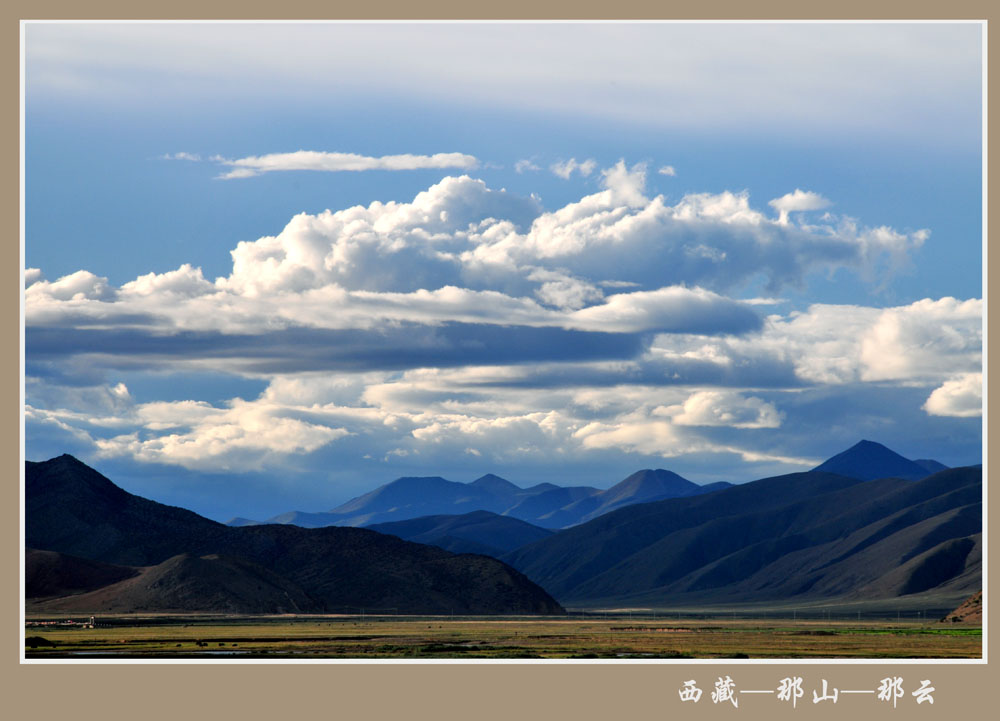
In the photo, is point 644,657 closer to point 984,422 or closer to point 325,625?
point 984,422

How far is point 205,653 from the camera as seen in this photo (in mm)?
89000

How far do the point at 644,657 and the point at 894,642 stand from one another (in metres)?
34.2

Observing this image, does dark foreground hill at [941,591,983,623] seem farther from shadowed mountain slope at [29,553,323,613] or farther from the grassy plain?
shadowed mountain slope at [29,553,323,613]

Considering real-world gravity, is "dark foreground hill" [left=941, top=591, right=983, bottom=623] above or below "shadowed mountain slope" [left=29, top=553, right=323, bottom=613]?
below

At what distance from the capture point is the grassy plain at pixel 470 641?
89438 millimetres

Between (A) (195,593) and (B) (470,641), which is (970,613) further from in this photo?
(A) (195,593)

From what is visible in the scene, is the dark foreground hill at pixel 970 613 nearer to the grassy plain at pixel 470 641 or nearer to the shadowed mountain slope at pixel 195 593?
the grassy plain at pixel 470 641

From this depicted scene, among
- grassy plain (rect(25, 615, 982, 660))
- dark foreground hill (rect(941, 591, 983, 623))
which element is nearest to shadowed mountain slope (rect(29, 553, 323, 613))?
grassy plain (rect(25, 615, 982, 660))

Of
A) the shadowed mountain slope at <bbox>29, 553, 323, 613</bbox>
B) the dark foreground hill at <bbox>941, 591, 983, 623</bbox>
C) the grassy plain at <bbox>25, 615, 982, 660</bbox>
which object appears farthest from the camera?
the shadowed mountain slope at <bbox>29, 553, 323, 613</bbox>

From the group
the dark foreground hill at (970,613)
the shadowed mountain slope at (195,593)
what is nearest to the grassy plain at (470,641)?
the dark foreground hill at (970,613)

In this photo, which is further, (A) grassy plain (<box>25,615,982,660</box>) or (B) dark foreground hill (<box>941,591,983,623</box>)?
(B) dark foreground hill (<box>941,591,983,623</box>)

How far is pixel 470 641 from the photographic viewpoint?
352 ft

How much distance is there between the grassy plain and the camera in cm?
8944

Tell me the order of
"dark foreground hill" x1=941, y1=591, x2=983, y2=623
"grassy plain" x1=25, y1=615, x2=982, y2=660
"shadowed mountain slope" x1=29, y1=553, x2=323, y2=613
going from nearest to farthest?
"grassy plain" x1=25, y1=615, x2=982, y2=660
"dark foreground hill" x1=941, y1=591, x2=983, y2=623
"shadowed mountain slope" x1=29, y1=553, x2=323, y2=613
